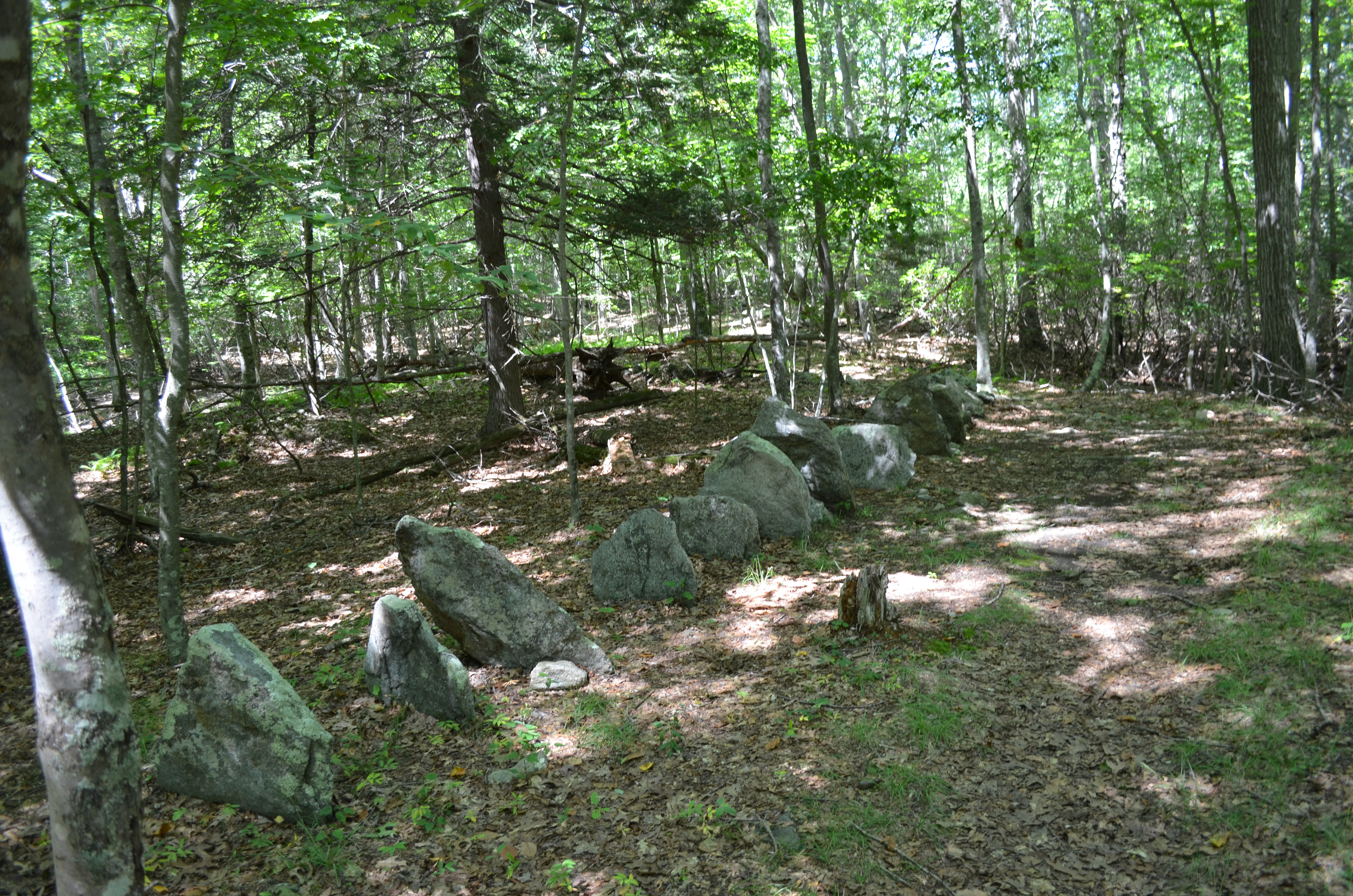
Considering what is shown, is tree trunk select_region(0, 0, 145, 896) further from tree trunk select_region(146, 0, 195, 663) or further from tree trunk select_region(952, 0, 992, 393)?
tree trunk select_region(952, 0, 992, 393)

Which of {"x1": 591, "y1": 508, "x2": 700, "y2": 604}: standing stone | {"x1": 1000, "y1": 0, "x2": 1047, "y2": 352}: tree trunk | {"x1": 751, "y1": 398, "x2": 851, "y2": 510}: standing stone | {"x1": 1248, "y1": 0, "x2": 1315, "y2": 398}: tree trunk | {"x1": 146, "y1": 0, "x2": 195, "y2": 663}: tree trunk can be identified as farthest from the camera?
{"x1": 1000, "y1": 0, "x2": 1047, "y2": 352}: tree trunk

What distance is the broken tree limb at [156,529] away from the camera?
24.3 ft

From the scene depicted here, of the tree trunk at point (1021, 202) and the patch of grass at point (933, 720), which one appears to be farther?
the tree trunk at point (1021, 202)

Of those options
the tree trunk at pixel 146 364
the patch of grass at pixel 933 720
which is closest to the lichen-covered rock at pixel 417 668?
the tree trunk at pixel 146 364

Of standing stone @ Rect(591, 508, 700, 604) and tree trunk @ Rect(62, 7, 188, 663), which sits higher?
tree trunk @ Rect(62, 7, 188, 663)

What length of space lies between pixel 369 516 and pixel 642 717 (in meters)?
5.29

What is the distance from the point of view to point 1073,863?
316cm

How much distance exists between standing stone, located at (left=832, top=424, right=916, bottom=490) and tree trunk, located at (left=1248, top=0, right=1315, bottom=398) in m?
5.60

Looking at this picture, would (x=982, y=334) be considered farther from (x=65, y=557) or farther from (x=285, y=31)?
(x=65, y=557)

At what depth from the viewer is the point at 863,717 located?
4.27m

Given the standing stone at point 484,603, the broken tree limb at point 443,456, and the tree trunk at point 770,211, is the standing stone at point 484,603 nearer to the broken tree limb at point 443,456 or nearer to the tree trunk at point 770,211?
the broken tree limb at point 443,456

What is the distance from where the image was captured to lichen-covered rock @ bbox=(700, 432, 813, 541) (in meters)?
7.28

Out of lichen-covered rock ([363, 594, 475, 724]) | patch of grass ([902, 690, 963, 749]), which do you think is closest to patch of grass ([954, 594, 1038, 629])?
patch of grass ([902, 690, 963, 749])

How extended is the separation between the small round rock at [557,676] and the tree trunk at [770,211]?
22.1ft
